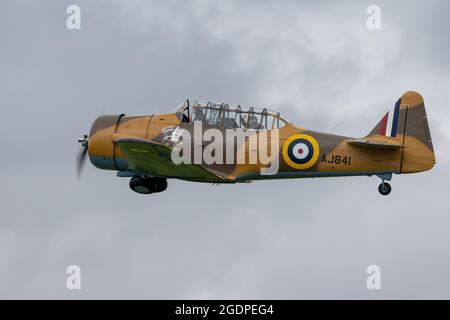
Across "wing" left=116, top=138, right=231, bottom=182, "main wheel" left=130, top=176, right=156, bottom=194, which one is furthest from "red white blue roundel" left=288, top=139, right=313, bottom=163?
"main wheel" left=130, top=176, right=156, bottom=194

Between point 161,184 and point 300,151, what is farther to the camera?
point 161,184

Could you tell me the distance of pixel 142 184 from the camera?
101 ft

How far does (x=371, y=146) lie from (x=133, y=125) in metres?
5.88

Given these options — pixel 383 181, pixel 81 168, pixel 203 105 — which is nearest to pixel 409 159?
pixel 383 181

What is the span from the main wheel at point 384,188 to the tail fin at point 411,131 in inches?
19.0

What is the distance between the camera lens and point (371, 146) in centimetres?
2925

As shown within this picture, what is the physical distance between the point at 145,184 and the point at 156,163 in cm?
201

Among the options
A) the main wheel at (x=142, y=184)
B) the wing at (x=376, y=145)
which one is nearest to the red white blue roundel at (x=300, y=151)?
the wing at (x=376, y=145)

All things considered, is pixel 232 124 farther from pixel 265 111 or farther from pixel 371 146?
pixel 371 146

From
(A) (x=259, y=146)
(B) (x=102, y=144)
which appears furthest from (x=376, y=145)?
(B) (x=102, y=144)

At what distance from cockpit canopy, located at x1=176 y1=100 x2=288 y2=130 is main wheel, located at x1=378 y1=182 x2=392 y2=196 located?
9.08ft

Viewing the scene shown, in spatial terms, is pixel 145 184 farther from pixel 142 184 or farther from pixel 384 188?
pixel 384 188

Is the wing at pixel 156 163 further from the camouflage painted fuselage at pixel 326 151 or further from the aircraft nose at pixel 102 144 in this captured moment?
the aircraft nose at pixel 102 144

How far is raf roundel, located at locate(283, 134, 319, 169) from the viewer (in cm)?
2966
